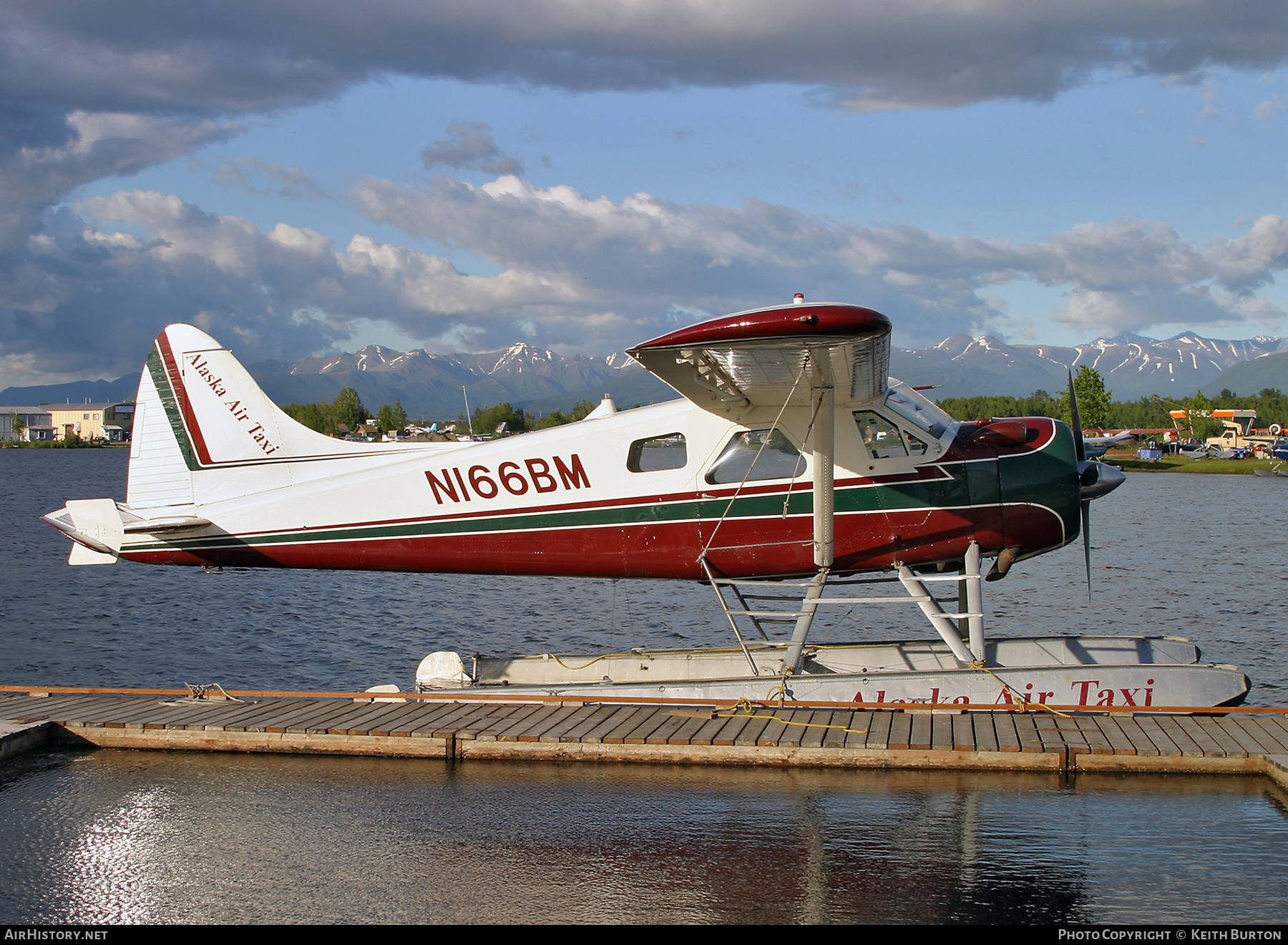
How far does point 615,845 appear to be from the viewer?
6.07 meters

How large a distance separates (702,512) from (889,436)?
1656 mm

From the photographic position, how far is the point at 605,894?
17.7 ft

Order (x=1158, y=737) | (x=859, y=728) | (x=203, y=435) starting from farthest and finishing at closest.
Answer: (x=203, y=435) → (x=859, y=728) → (x=1158, y=737)

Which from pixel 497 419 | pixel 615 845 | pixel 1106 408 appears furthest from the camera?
pixel 497 419

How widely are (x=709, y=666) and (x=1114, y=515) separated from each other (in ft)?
110

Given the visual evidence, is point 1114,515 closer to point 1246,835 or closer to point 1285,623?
point 1285,623

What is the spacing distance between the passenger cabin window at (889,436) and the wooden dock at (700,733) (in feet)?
6.69

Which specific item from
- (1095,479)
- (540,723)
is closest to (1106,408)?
(1095,479)

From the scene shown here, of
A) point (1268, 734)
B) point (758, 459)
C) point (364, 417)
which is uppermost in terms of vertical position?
point (364, 417)

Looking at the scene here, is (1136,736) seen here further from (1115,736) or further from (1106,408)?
(1106,408)

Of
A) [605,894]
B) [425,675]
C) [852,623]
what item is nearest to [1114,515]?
[852,623]

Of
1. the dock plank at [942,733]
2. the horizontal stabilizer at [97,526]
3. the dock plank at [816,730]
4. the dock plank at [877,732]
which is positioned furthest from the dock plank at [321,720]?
the dock plank at [942,733]

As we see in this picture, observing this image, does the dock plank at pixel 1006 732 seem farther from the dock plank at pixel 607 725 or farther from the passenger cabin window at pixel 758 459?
the dock plank at pixel 607 725

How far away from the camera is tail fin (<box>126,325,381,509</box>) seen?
30.0ft
